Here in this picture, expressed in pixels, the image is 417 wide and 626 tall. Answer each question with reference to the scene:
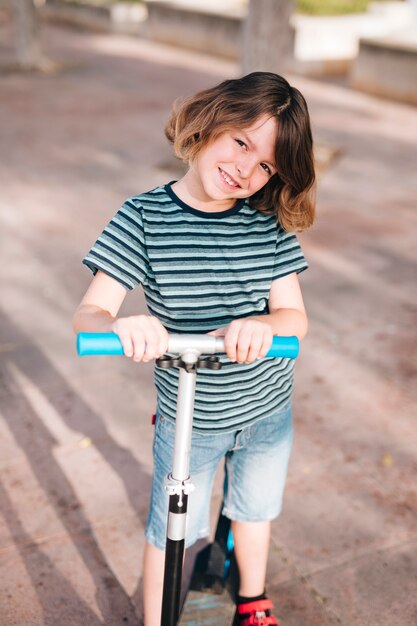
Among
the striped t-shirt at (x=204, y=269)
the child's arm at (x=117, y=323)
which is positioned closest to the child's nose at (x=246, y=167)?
the striped t-shirt at (x=204, y=269)

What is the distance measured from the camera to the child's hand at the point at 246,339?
4.95 ft

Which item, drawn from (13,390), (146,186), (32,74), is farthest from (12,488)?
(32,74)

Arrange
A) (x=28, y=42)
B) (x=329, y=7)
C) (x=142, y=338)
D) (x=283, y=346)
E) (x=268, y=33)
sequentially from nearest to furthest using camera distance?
(x=142, y=338), (x=283, y=346), (x=268, y=33), (x=28, y=42), (x=329, y=7)

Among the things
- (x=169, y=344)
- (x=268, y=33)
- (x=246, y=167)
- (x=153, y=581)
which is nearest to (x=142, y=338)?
(x=169, y=344)

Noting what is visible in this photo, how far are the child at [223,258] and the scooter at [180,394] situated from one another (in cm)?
21

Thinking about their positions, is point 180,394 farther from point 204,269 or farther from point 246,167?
point 246,167

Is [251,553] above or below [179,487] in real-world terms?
below

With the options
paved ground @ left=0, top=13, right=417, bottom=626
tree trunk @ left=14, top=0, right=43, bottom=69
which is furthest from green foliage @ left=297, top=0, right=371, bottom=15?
paved ground @ left=0, top=13, right=417, bottom=626

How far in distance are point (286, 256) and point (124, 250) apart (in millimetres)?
431

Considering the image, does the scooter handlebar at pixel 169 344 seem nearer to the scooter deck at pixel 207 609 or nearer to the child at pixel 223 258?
the child at pixel 223 258

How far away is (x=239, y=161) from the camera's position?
1.80 metres

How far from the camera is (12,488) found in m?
3.07

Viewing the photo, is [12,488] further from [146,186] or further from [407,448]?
[146,186]

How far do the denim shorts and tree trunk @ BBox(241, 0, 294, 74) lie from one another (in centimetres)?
607
